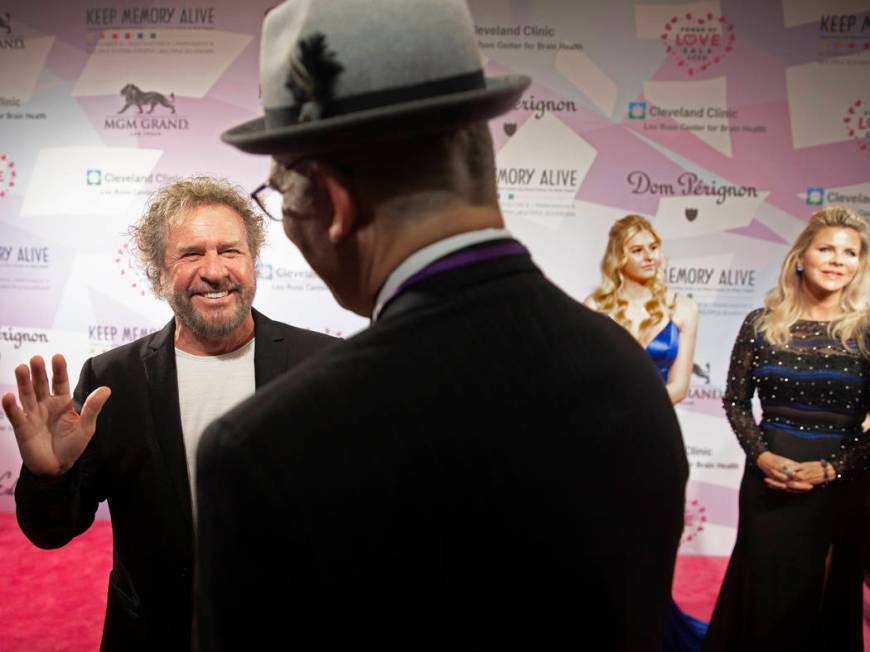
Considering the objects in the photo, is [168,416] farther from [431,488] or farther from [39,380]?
[431,488]

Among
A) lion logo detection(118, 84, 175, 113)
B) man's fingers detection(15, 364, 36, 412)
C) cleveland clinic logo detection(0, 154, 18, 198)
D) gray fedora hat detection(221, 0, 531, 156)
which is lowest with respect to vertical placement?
man's fingers detection(15, 364, 36, 412)

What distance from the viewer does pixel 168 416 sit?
1694mm

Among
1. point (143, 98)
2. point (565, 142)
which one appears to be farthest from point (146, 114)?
point (565, 142)

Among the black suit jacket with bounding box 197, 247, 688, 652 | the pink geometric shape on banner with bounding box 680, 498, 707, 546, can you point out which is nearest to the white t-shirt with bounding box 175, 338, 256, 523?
the black suit jacket with bounding box 197, 247, 688, 652

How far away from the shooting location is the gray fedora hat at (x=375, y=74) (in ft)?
2.25

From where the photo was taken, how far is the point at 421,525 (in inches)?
25.3

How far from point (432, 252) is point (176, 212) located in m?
1.37

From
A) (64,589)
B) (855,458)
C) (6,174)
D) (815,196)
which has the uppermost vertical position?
(6,174)

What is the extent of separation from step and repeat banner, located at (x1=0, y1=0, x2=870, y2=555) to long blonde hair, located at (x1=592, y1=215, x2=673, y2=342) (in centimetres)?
42

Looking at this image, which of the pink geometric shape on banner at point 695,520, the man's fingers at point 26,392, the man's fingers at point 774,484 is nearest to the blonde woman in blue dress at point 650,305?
the man's fingers at point 774,484

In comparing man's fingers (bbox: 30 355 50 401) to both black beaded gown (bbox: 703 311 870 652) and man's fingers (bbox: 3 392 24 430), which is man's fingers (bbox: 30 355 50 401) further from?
black beaded gown (bbox: 703 311 870 652)

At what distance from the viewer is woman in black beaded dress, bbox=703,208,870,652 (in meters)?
2.60

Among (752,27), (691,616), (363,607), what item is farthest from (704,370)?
(363,607)

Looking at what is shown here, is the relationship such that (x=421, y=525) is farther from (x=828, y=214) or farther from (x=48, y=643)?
(x=48, y=643)
